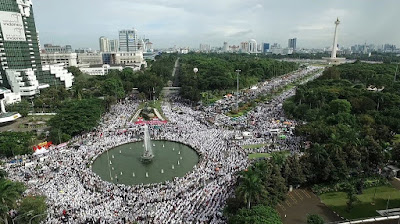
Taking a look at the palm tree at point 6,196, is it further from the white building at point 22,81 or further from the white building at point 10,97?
the white building at point 22,81

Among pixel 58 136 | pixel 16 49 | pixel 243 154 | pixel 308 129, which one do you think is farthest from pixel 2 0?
pixel 308 129

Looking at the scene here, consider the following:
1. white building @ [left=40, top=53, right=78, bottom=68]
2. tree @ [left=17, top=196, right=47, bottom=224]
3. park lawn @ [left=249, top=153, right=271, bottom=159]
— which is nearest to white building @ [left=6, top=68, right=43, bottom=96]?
tree @ [left=17, top=196, right=47, bottom=224]

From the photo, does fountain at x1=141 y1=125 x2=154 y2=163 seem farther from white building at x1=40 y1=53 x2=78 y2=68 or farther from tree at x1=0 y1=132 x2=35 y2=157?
white building at x1=40 y1=53 x2=78 y2=68

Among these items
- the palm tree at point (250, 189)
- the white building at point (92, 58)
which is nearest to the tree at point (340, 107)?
the palm tree at point (250, 189)

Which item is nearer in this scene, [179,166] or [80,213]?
[80,213]

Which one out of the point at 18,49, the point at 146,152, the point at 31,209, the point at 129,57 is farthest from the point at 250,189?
the point at 129,57

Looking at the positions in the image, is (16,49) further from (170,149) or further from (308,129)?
(308,129)
